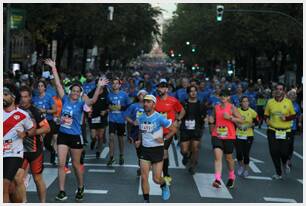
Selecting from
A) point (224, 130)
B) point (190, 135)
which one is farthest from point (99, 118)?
point (224, 130)

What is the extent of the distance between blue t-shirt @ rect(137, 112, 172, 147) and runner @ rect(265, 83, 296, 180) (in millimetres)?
3392

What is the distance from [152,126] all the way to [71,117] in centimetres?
118

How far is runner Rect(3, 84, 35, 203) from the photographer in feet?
23.8

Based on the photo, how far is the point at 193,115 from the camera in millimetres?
11750

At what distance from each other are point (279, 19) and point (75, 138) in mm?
27235

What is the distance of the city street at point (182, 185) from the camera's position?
9.38m

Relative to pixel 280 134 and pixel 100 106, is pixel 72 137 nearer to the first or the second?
pixel 280 134

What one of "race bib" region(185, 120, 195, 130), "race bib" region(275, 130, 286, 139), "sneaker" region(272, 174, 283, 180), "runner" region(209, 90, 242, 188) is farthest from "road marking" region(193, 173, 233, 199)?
"race bib" region(275, 130, 286, 139)

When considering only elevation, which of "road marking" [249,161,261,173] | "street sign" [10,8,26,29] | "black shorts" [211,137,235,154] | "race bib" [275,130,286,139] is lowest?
"road marking" [249,161,261,173]

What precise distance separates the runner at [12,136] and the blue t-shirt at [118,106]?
5.27m

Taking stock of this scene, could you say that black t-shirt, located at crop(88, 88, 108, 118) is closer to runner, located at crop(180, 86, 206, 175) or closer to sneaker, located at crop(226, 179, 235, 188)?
runner, located at crop(180, 86, 206, 175)

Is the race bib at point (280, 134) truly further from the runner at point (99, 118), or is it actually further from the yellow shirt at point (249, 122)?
the runner at point (99, 118)

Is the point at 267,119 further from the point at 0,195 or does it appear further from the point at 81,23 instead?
the point at 81,23

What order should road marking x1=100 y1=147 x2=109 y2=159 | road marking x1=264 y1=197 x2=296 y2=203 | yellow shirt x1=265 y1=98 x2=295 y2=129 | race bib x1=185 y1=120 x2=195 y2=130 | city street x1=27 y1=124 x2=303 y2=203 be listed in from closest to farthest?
city street x1=27 y1=124 x2=303 y2=203 < road marking x1=264 y1=197 x2=296 y2=203 < yellow shirt x1=265 y1=98 x2=295 y2=129 < race bib x1=185 y1=120 x2=195 y2=130 < road marking x1=100 y1=147 x2=109 y2=159
